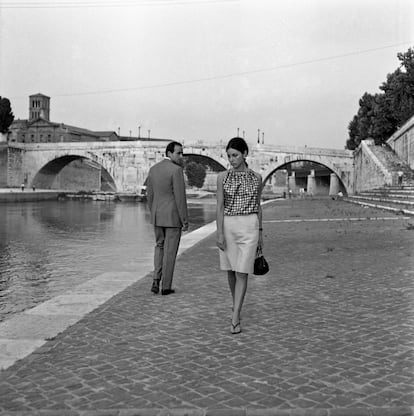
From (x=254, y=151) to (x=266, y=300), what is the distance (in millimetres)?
49610

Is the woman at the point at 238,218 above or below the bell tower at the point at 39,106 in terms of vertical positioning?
below

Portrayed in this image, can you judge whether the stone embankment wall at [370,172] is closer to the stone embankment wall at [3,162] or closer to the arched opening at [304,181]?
the arched opening at [304,181]

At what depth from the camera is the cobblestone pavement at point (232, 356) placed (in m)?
2.61

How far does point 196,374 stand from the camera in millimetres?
3018

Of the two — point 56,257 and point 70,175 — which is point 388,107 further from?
point 70,175

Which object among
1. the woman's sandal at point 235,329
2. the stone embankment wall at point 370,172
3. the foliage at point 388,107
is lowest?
the woman's sandal at point 235,329

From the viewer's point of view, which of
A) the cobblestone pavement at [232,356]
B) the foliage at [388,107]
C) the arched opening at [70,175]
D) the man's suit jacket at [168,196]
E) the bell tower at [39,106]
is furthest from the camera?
the bell tower at [39,106]

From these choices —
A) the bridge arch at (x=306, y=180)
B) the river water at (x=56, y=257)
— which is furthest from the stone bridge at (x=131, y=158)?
the river water at (x=56, y=257)

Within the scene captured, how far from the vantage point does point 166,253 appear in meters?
5.57

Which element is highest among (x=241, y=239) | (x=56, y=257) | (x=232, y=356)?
(x=241, y=239)

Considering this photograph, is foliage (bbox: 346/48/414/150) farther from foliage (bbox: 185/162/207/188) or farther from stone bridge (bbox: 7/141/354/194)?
foliage (bbox: 185/162/207/188)

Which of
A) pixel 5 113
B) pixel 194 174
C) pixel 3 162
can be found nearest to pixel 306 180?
pixel 194 174

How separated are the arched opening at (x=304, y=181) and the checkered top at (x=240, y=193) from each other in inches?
2617

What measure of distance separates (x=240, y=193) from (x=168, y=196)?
5.70 ft
